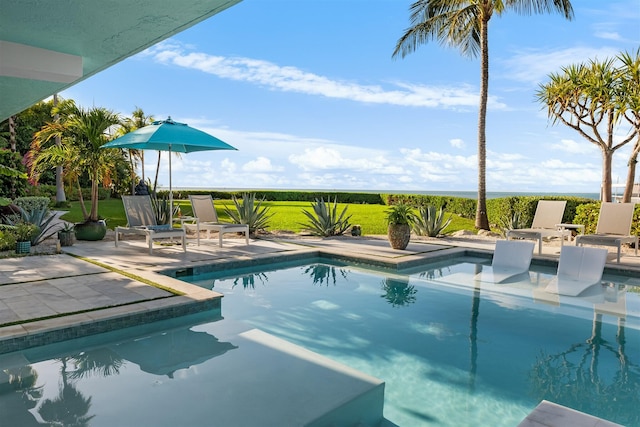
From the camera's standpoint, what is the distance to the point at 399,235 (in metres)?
9.65

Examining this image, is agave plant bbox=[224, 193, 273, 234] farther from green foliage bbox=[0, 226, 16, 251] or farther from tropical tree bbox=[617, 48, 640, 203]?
tropical tree bbox=[617, 48, 640, 203]

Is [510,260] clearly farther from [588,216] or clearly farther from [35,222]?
[35,222]

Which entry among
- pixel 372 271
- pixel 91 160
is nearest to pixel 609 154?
pixel 372 271

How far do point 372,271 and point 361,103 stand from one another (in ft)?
87.2

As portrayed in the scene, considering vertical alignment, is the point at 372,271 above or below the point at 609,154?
below

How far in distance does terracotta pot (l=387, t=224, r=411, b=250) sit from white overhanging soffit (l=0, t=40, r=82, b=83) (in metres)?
7.12

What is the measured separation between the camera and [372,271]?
27.3ft

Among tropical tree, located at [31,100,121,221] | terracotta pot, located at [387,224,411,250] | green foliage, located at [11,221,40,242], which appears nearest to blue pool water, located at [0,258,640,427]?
terracotta pot, located at [387,224,411,250]

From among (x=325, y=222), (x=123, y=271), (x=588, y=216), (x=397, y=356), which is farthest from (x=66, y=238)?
(x=588, y=216)

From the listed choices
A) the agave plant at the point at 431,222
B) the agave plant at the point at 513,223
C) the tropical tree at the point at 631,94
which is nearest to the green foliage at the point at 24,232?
the agave plant at the point at 431,222

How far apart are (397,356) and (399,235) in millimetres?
5405

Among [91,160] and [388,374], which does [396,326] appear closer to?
[388,374]

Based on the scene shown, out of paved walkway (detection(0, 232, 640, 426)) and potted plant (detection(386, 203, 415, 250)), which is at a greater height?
potted plant (detection(386, 203, 415, 250))

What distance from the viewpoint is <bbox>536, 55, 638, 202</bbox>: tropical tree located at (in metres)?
13.2
